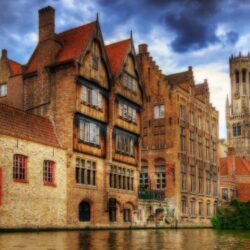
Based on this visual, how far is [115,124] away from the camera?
4309 cm

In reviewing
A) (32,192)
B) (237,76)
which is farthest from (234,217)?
(237,76)

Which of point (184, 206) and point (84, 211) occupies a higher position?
point (84, 211)

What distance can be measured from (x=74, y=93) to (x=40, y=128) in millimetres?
4036

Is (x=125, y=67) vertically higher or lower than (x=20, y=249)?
higher

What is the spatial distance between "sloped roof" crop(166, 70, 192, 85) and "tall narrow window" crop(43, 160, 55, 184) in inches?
1170

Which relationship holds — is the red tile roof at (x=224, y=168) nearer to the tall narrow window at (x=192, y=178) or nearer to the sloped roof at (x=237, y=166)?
the sloped roof at (x=237, y=166)

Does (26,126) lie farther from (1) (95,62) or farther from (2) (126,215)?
(2) (126,215)

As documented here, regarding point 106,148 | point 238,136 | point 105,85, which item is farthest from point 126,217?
point 238,136

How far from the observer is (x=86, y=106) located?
1563 inches

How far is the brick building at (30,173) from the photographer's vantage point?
1235 inches

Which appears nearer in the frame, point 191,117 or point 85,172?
point 85,172

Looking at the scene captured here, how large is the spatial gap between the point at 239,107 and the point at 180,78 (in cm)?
10875

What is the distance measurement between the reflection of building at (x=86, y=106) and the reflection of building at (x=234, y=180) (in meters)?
30.7

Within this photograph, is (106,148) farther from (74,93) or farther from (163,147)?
(163,147)
